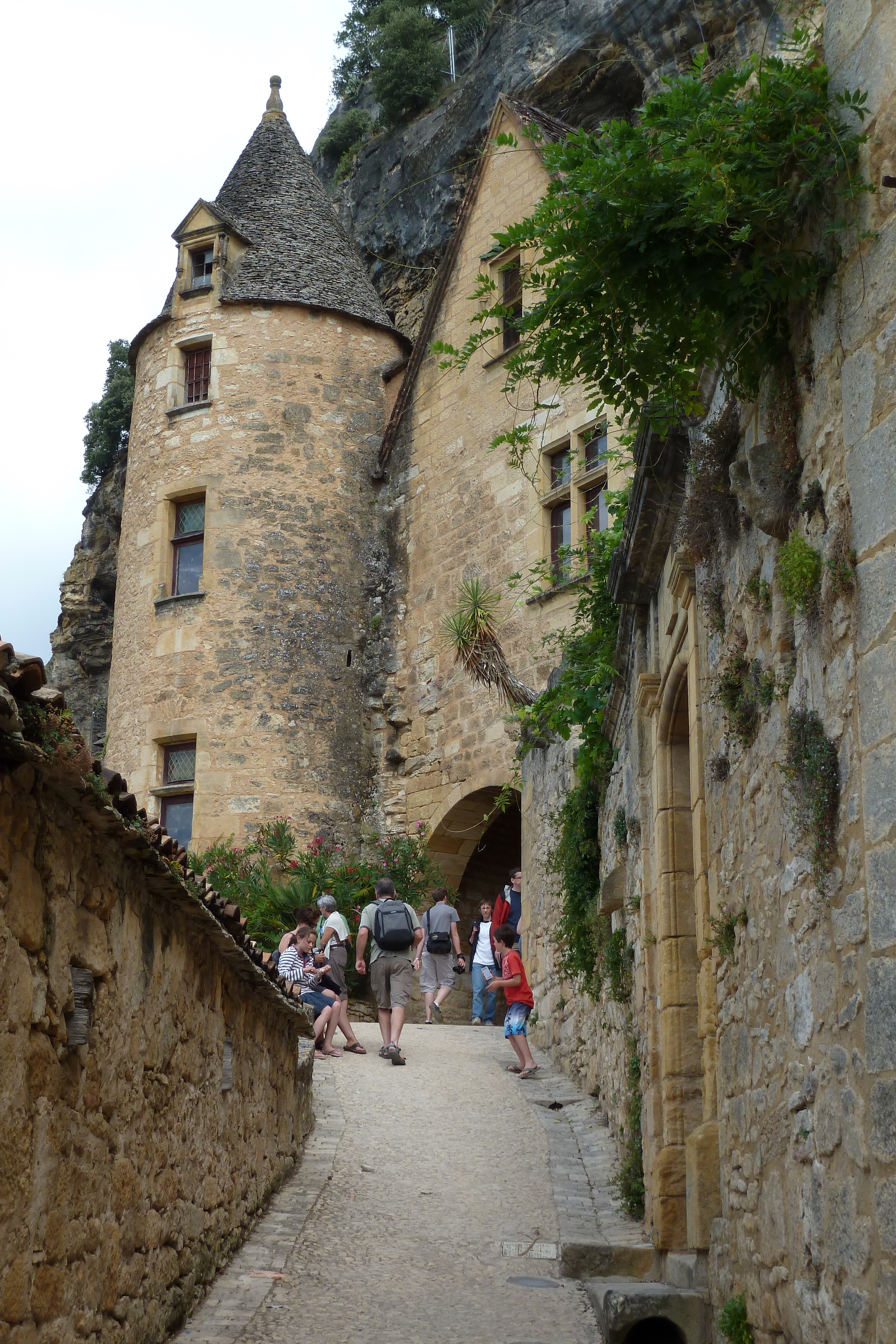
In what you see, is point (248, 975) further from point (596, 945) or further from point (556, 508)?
point (556, 508)

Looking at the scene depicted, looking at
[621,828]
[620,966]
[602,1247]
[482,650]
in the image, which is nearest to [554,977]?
[482,650]

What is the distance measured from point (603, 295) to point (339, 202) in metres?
21.0

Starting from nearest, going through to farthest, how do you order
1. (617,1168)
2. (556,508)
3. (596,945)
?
(617,1168)
(596,945)
(556,508)

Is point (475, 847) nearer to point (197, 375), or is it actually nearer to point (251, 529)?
point (251, 529)

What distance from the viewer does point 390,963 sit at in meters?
10.7

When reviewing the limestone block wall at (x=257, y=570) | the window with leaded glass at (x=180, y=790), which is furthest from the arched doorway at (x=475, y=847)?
the window with leaded glass at (x=180, y=790)

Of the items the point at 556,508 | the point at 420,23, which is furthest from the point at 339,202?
the point at 556,508

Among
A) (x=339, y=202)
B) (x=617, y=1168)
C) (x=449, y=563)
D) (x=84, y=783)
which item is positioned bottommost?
(x=617, y=1168)

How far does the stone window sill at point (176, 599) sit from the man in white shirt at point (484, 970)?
6082mm

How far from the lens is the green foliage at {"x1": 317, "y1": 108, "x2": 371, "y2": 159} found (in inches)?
975

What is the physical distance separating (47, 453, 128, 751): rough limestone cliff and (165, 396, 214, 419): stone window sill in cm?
376

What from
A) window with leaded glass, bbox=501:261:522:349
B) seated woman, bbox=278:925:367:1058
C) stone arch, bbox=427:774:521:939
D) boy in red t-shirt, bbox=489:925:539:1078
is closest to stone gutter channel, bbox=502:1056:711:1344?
boy in red t-shirt, bbox=489:925:539:1078

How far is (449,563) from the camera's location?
17.8m

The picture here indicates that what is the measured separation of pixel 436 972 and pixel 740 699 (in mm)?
9037
